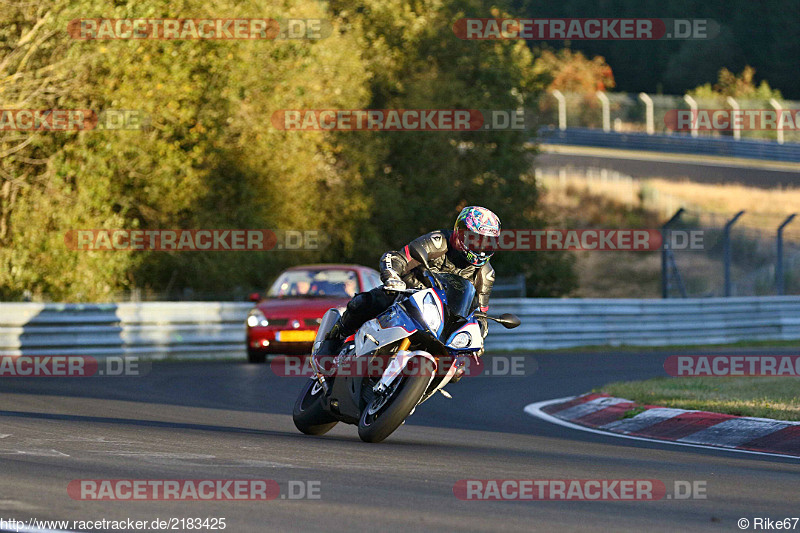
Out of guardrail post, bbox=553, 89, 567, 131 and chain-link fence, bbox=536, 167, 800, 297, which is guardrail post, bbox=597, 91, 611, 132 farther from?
chain-link fence, bbox=536, 167, 800, 297

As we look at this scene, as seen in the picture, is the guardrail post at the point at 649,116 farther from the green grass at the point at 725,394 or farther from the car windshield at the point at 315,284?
the green grass at the point at 725,394

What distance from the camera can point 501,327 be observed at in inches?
943

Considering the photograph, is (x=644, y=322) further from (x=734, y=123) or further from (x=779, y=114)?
(x=734, y=123)

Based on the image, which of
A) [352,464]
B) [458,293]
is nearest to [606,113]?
[458,293]

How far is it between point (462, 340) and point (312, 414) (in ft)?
5.40

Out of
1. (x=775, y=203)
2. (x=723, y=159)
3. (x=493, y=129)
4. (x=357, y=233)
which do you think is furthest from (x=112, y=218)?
(x=723, y=159)

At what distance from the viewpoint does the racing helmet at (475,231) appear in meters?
9.59

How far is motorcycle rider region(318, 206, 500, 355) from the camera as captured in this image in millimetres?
9602

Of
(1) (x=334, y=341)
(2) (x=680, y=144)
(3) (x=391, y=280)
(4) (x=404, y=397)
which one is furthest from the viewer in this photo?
(2) (x=680, y=144)

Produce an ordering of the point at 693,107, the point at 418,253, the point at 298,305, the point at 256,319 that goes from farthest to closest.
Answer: the point at 693,107 → the point at 256,319 → the point at 298,305 → the point at 418,253

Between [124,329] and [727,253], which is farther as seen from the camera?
[727,253]

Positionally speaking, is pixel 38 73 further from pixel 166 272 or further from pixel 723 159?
pixel 723 159

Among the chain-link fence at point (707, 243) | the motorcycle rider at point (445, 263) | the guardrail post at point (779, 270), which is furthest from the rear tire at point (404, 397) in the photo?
the guardrail post at point (779, 270)

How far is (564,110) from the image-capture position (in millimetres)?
59219
